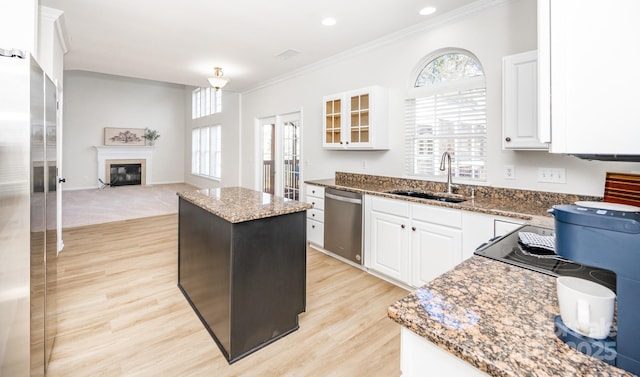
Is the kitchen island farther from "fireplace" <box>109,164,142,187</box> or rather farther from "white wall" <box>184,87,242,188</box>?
"fireplace" <box>109,164,142,187</box>

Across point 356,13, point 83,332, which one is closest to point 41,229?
point 83,332

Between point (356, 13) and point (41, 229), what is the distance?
3074 millimetres

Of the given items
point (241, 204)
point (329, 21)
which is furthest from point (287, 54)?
point (241, 204)

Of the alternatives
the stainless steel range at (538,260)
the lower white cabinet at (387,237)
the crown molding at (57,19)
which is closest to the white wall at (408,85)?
the lower white cabinet at (387,237)

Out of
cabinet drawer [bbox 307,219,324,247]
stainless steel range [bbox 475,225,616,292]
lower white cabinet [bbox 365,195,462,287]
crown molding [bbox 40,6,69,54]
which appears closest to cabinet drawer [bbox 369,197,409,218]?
lower white cabinet [bbox 365,195,462,287]

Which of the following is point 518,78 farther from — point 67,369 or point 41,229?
point 67,369

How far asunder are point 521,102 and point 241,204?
2269 millimetres

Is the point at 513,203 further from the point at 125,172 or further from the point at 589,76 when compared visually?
the point at 125,172

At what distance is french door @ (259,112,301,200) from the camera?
5258 mm

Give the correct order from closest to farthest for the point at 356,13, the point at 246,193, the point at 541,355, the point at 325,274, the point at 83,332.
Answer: the point at 541,355, the point at 83,332, the point at 246,193, the point at 356,13, the point at 325,274

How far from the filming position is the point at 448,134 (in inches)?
124

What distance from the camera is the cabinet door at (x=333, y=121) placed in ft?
12.7

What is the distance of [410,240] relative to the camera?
2.82 metres

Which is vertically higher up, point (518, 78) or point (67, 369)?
point (518, 78)
